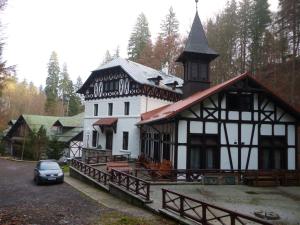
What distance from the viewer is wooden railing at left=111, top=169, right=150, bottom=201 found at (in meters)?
15.9

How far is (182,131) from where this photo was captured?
22.0 meters

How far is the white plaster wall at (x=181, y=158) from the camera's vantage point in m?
21.8

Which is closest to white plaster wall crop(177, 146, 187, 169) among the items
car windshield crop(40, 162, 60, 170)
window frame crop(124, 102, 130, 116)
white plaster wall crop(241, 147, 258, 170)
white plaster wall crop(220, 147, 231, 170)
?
white plaster wall crop(220, 147, 231, 170)

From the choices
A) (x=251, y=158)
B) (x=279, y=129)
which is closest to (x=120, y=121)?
(x=251, y=158)

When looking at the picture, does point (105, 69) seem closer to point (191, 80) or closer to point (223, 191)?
point (191, 80)

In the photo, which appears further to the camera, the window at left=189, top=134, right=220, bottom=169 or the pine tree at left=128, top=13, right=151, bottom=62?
the pine tree at left=128, top=13, right=151, bottom=62

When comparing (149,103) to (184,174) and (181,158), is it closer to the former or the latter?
(181,158)

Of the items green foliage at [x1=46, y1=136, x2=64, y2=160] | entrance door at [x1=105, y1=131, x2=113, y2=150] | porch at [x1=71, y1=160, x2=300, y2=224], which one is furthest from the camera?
green foliage at [x1=46, y1=136, x2=64, y2=160]

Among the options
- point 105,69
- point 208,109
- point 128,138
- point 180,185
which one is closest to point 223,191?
point 180,185

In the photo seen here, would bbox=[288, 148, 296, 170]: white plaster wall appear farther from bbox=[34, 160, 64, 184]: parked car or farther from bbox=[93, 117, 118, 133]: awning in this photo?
bbox=[93, 117, 118, 133]: awning

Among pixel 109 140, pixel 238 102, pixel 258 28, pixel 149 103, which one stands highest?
pixel 258 28

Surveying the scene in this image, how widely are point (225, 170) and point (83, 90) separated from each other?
22104 mm

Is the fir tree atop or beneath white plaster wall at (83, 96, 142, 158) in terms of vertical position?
atop

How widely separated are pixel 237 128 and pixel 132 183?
9337 millimetres
